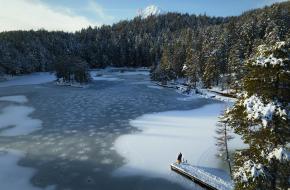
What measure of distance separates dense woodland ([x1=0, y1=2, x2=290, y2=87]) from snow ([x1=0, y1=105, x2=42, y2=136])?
4566 cm

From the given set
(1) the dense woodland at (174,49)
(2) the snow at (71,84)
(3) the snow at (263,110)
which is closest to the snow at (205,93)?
(1) the dense woodland at (174,49)

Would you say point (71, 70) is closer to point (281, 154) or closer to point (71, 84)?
point (71, 84)

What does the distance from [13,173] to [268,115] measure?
94.2 feet

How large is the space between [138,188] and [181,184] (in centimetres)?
435

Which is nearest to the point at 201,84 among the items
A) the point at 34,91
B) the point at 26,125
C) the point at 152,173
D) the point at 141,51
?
the point at 34,91

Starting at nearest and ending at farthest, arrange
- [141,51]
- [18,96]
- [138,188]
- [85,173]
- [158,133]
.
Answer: [138,188], [85,173], [158,133], [18,96], [141,51]

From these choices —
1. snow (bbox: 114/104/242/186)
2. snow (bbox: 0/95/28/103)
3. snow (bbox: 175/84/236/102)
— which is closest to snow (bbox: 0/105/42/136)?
snow (bbox: 0/95/28/103)

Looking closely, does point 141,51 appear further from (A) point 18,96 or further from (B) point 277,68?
(B) point 277,68

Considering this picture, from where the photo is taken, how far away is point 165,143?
147 ft

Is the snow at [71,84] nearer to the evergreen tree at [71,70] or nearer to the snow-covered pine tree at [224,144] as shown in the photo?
the evergreen tree at [71,70]

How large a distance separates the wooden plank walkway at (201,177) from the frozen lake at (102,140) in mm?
916

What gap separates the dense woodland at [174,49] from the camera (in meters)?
93.7

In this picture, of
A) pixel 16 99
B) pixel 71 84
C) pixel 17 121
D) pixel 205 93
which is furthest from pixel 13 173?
pixel 71 84

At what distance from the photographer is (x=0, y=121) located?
2292 inches
